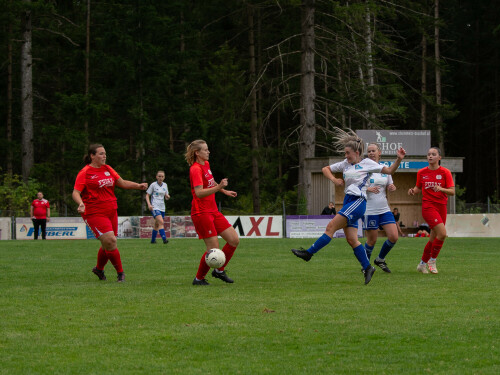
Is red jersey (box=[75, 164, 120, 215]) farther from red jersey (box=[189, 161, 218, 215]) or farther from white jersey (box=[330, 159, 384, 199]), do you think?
white jersey (box=[330, 159, 384, 199])

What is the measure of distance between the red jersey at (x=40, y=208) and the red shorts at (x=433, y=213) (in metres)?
19.7

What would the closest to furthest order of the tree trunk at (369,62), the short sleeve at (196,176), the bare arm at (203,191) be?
the bare arm at (203,191), the short sleeve at (196,176), the tree trunk at (369,62)

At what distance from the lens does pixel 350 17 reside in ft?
112

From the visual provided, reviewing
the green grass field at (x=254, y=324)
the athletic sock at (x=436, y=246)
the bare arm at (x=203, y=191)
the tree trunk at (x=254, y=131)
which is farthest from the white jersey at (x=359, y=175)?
the tree trunk at (x=254, y=131)

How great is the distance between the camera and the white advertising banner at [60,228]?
105 ft

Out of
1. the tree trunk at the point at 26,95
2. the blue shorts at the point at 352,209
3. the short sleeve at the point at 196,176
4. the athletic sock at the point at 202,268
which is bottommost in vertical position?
the athletic sock at the point at 202,268

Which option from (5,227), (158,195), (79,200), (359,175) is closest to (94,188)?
(79,200)

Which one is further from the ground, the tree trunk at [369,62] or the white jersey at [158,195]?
the tree trunk at [369,62]

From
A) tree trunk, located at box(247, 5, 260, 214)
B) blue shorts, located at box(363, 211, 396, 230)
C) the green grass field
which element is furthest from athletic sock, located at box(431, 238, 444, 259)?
tree trunk, located at box(247, 5, 260, 214)

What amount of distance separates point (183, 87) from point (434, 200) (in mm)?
32777

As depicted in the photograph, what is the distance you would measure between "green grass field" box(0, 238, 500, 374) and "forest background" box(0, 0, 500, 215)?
24315mm

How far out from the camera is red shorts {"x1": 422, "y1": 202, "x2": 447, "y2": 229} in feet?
42.3

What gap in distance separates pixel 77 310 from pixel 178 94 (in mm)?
37527

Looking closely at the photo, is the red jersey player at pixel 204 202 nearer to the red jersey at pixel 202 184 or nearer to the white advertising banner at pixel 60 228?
the red jersey at pixel 202 184
